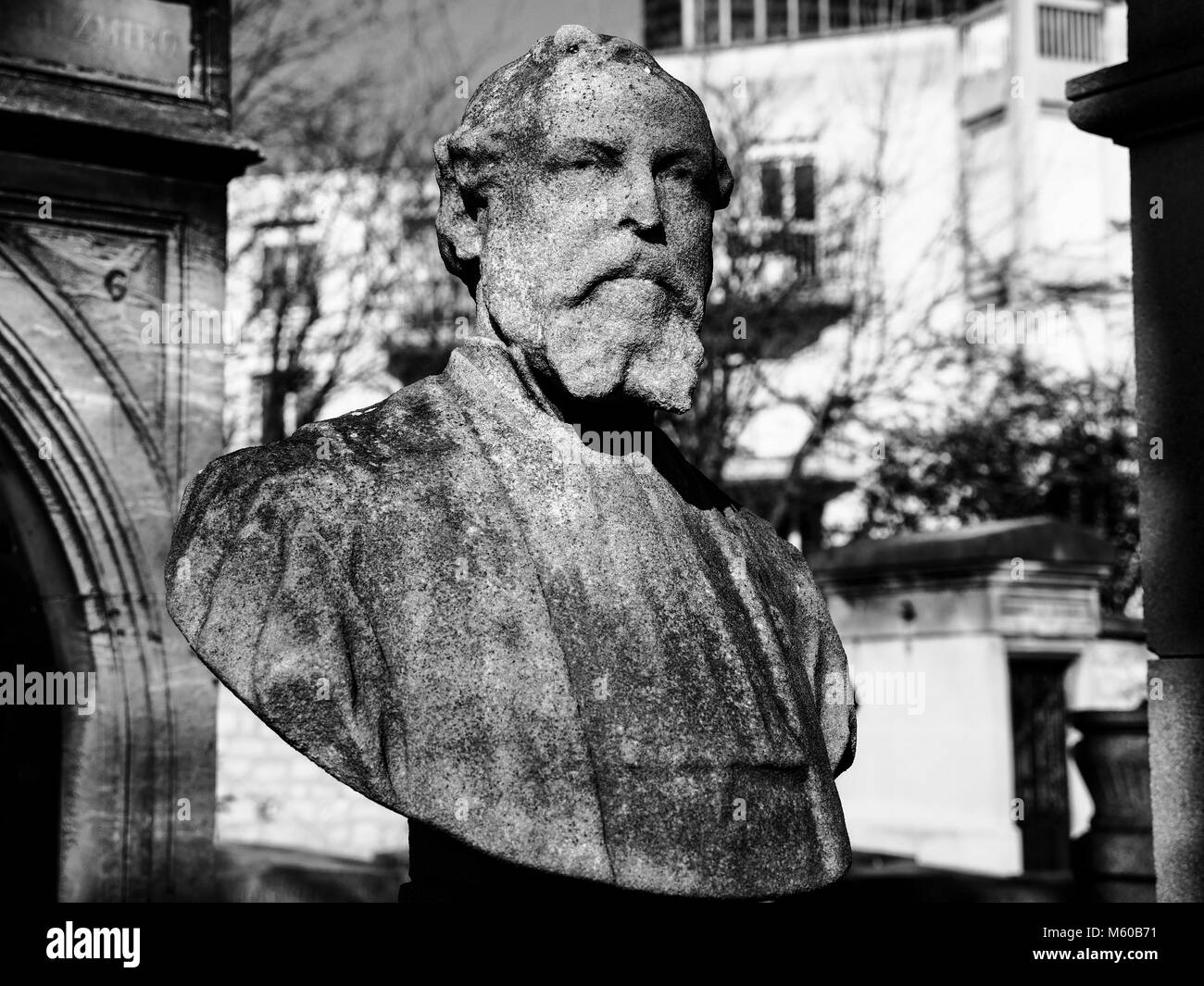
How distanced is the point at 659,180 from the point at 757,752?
973 millimetres

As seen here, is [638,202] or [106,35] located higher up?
[106,35]

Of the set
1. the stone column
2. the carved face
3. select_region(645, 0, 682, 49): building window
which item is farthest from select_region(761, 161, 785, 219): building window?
the carved face

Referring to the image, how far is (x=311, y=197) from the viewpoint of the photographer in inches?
627

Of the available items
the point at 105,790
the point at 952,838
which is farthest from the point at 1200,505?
the point at 952,838

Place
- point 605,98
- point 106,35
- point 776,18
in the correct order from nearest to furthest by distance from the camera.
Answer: point 605,98 < point 106,35 < point 776,18

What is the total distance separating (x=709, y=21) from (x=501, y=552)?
2149 centimetres

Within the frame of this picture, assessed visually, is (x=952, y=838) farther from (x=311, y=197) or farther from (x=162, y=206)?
(x=162, y=206)

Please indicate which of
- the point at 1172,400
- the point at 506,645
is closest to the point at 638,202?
the point at 506,645

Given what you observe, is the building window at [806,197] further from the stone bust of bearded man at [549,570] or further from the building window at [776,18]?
the stone bust of bearded man at [549,570]

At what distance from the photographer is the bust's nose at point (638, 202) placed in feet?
9.68

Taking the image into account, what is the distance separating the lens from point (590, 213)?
2.95 meters

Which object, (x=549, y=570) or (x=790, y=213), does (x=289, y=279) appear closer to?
(x=790, y=213)

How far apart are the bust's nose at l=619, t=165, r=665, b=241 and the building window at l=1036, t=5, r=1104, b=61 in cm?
2254

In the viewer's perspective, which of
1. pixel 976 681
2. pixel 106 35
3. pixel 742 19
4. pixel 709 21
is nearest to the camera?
pixel 106 35
